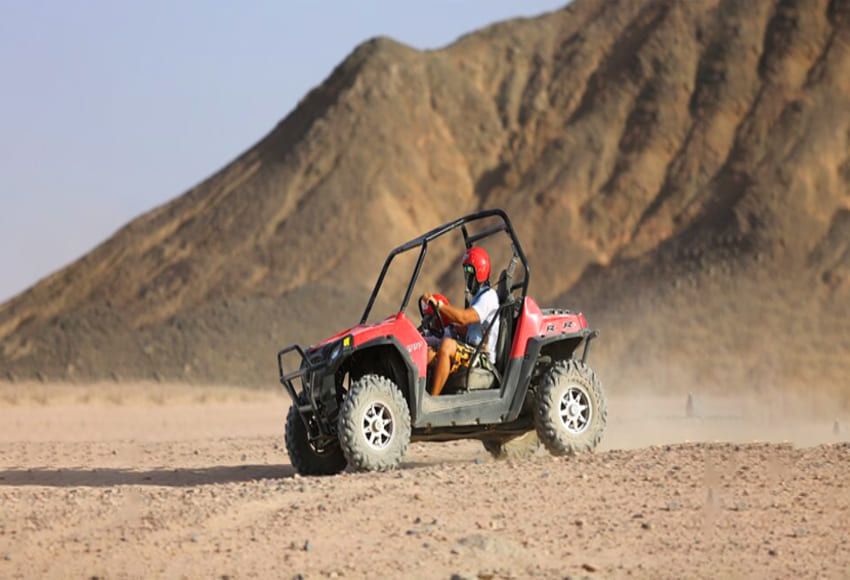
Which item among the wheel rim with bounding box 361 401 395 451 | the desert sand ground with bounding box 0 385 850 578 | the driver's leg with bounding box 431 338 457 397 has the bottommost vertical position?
the desert sand ground with bounding box 0 385 850 578

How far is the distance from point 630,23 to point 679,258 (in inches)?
744

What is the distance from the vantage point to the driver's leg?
14727 mm

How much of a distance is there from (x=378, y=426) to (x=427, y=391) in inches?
33.3

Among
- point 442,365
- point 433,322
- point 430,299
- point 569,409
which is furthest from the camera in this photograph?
point 433,322

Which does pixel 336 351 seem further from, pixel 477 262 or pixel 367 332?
pixel 477 262

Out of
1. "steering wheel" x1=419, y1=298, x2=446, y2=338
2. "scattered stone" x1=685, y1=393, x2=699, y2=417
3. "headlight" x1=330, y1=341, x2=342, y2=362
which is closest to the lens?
"headlight" x1=330, y1=341, x2=342, y2=362

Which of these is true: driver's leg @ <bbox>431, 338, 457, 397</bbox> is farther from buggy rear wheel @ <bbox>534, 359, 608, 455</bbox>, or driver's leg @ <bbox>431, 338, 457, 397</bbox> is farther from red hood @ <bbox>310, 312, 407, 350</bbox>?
buggy rear wheel @ <bbox>534, 359, 608, 455</bbox>

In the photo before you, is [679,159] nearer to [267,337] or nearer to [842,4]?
[842,4]

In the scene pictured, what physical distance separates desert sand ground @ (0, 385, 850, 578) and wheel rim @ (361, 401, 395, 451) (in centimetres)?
44

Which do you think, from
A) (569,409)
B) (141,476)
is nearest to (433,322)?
(569,409)

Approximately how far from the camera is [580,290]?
60688 millimetres

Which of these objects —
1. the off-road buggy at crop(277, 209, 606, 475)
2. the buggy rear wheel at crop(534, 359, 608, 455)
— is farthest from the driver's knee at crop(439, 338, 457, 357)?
the buggy rear wheel at crop(534, 359, 608, 455)

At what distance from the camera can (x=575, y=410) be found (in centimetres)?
1520

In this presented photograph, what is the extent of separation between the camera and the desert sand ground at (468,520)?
33.1 feet
